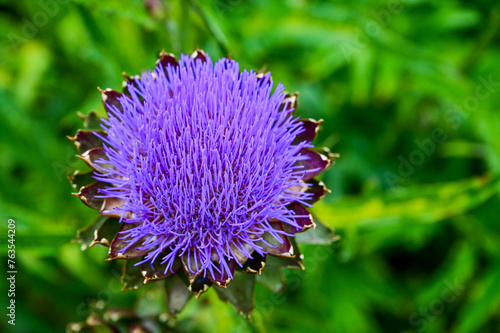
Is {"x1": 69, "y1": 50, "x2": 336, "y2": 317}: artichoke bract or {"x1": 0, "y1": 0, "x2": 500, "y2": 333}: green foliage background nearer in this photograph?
Result: {"x1": 69, "y1": 50, "x2": 336, "y2": 317}: artichoke bract

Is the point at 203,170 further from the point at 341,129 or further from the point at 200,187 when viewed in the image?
the point at 341,129

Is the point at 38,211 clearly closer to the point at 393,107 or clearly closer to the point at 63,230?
the point at 63,230

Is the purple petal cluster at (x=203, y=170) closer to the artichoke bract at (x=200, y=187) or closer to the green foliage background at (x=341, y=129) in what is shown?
the artichoke bract at (x=200, y=187)

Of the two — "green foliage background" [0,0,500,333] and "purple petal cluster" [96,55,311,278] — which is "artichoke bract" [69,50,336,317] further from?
"green foliage background" [0,0,500,333]

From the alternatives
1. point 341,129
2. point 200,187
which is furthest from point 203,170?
point 341,129

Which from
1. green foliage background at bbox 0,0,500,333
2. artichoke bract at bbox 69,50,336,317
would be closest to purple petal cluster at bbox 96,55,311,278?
artichoke bract at bbox 69,50,336,317

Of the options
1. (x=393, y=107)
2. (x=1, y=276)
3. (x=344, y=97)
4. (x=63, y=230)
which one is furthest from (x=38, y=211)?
(x=393, y=107)
